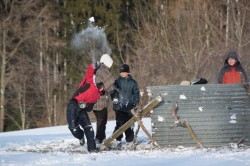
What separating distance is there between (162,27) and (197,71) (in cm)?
479

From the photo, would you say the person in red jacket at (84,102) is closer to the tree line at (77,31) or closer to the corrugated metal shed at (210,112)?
the corrugated metal shed at (210,112)

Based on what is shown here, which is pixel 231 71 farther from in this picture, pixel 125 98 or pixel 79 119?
pixel 79 119

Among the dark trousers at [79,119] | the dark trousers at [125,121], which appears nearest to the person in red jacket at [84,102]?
the dark trousers at [79,119]

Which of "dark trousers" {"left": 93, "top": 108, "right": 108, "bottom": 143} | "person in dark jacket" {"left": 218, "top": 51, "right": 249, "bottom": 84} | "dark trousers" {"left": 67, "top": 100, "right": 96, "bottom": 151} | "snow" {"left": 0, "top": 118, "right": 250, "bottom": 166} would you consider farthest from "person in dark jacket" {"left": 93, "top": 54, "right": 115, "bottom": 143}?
"person in dark jacket" {"left": 218, "top": 51, "right": 249, "bottom": 84}

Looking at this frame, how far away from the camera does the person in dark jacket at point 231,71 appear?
12308 millimetres

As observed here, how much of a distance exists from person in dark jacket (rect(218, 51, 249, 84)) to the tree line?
732 inches

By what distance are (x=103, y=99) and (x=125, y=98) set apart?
0.46m

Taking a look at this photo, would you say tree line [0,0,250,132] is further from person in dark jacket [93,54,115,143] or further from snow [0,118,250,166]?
snow [0,118,250,166]

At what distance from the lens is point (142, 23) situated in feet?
127

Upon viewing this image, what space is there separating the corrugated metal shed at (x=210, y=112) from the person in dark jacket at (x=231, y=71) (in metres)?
0.84

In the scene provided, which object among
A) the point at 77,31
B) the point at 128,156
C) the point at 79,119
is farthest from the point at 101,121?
the point at 77,31

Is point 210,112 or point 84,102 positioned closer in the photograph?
point 210,112

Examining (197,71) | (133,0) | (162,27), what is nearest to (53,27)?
(133,0)

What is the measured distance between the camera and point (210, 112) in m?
11.5
